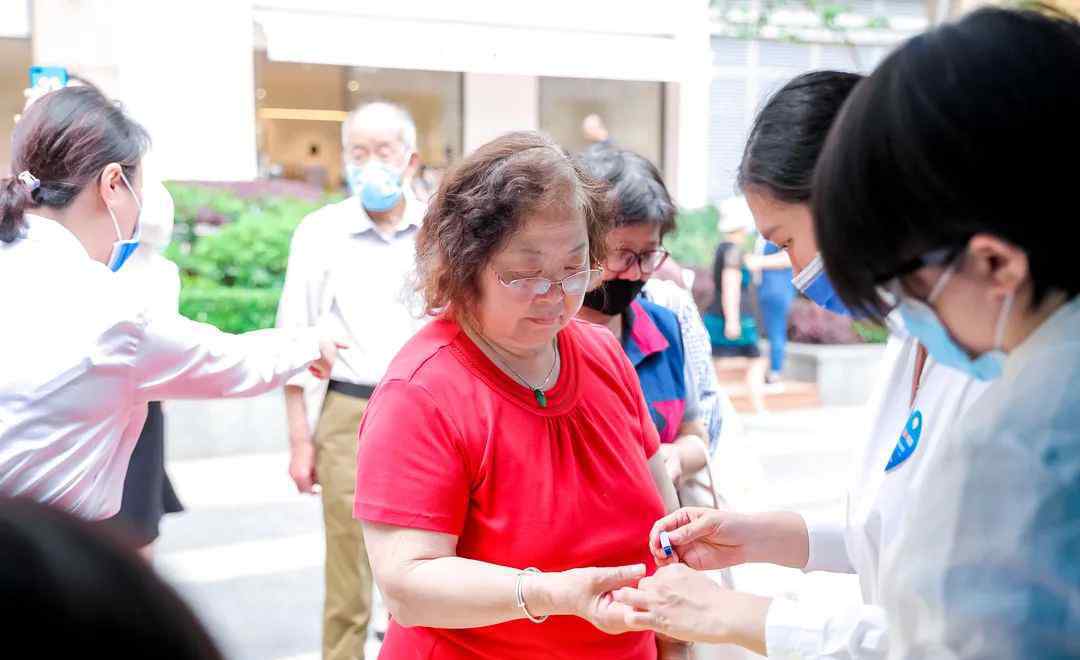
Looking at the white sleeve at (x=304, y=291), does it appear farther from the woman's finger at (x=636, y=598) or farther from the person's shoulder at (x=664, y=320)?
the woman's finger at (x=636, y=598)

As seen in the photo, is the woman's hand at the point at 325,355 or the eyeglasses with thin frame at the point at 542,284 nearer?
the eyeglasses with thin frame at the point at 542,284

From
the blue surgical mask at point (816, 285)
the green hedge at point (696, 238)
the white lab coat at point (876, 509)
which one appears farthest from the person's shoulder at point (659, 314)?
the green hedge at point (696, 238)

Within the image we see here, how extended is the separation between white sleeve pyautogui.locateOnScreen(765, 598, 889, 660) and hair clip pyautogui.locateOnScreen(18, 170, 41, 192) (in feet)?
5.98

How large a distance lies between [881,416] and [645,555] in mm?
504

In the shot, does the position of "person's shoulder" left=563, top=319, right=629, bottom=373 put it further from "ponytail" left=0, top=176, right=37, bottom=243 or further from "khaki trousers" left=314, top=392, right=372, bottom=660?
"khaki trousers" left=314, top=392, right=372, bottom=660

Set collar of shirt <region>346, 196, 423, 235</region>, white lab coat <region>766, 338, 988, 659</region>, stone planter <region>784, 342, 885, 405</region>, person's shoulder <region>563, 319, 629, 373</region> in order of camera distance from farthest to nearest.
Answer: stone planter <region>784, 342, 885, 405</region> < collar of shirt <region>346, 196, 423, 235</region> < person's shoulder <region>563, 319, 629, 373</region> < white lab coat <region>766, 338, 988, 659</region>

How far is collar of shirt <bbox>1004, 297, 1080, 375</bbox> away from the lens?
1.15 meters

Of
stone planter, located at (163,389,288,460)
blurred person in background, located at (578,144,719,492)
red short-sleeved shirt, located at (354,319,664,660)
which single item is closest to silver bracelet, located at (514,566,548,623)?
red short-sleeved shirt, located at (354,319,664,660)

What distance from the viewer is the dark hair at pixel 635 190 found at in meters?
2.79

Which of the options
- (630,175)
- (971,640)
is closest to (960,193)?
(971,640)

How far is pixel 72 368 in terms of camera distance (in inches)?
84.5

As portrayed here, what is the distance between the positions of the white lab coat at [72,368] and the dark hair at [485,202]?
0.68 metres

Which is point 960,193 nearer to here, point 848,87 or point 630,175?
point 848,87

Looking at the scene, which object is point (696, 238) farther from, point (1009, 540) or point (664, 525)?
point (1009, 540)
